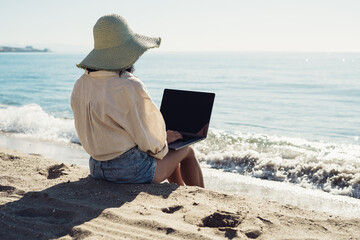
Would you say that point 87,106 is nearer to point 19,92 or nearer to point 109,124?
point 109,124

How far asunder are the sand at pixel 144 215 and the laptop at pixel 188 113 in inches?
22.2

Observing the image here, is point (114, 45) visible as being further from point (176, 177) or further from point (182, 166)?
point (176, 177)

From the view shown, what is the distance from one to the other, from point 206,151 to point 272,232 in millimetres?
4764

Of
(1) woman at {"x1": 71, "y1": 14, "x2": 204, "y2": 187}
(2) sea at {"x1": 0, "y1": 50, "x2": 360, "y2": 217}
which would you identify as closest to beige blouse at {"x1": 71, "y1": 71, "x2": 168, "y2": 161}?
(1) woman at {"x1": 71, "y1": 14, "x2": 204, "y2": 187}

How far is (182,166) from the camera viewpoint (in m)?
4.26

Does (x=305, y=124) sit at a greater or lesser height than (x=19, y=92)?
greater

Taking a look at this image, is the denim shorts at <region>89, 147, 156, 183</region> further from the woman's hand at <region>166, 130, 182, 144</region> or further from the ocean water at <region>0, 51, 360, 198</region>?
the ocean water at <region>0, 51, 360, 198</region>

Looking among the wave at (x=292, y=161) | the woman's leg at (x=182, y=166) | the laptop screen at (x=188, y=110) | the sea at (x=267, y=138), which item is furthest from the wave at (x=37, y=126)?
the woman's leg at (x=182, y=166)

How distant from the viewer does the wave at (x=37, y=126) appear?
9273mm

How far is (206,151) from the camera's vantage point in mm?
7836

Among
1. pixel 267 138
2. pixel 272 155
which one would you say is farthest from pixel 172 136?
pixel 267 138

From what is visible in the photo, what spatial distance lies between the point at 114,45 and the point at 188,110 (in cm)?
109

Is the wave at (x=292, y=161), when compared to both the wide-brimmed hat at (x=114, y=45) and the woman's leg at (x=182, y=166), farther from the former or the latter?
the wide-brimmed hat at (x=114, y=45)

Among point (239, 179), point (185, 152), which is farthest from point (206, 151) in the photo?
point (185, 152)
